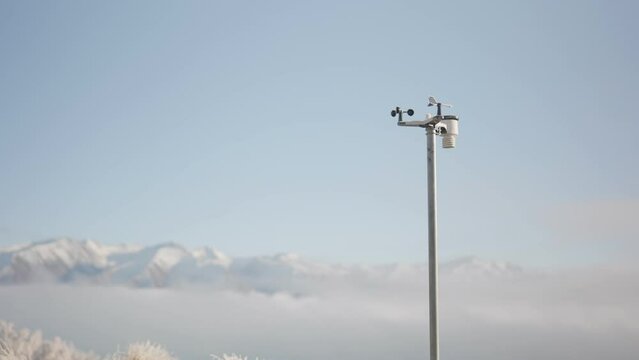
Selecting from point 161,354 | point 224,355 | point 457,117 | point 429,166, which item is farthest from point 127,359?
point 457,117

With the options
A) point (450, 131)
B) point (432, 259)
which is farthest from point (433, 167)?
point (432, 259)

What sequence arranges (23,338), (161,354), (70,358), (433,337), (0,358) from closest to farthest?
(433,337)
(161,354)
(0,358)
(70,358)
(23,338)

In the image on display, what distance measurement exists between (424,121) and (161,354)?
5.76m

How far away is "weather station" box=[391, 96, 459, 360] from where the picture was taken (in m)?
11.8

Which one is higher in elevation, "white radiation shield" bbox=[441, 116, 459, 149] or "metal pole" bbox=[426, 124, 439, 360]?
"white radiation shield" bbox=[441, 116, 459, 149]

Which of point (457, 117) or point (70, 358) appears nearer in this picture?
point (457, 117)

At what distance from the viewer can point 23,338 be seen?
16.6 meters

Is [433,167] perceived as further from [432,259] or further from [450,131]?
[432,259]

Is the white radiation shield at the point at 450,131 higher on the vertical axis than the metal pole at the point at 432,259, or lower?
higher

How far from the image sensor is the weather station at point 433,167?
11.8 meters

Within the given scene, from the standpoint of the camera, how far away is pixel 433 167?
12.0 m

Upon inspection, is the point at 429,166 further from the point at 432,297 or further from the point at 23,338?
the point at 23,338

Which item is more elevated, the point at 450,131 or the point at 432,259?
the point at 450,131

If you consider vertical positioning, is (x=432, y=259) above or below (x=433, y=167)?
below
